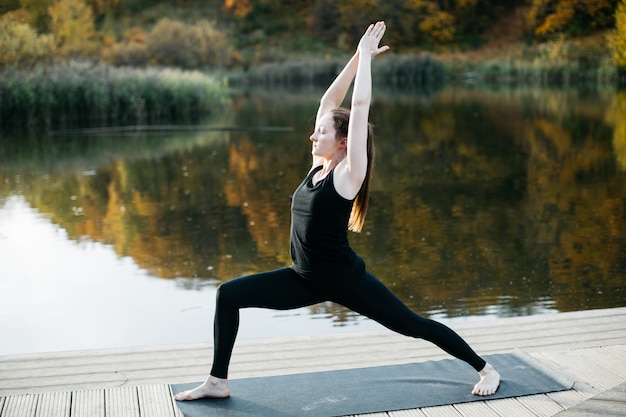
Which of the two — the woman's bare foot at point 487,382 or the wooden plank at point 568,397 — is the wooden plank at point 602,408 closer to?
the wooden plank at point 568,397

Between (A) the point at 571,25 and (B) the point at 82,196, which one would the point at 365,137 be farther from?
(A) the point at 571,25

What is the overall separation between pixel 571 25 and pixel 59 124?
2953 centimetres

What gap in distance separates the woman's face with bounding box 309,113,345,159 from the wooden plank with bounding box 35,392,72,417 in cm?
136

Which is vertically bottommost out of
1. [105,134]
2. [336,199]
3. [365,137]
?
[105,134]

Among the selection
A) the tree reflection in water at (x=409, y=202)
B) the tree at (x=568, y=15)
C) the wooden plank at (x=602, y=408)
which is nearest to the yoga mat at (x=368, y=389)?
the wooden plank at (x=602, y=408)

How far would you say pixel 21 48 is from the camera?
73.9 ft

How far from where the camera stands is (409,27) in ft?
143

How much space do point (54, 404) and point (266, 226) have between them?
513 cm

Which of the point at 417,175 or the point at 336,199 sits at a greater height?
the point at 336,199

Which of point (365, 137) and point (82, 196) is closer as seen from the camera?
point (365, 137)

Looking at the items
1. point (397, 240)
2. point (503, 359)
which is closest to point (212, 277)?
point (397, 240)

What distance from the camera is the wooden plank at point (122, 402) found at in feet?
11.0

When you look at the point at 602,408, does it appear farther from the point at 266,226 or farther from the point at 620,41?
the point at 620,41

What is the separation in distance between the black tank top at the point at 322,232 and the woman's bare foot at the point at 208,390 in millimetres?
529
